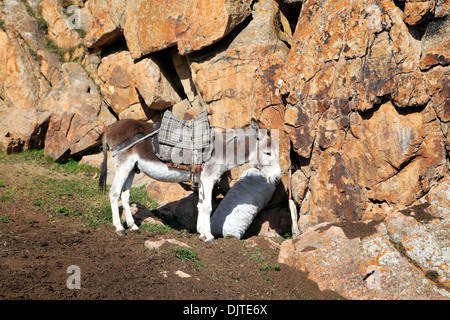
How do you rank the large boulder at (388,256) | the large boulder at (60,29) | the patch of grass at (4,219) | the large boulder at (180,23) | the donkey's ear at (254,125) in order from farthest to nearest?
the large boulder at (60,29) < the large boulder at (180,23) < the donkey's ear at (254,125) < the patch of grass at (4,219) < the large boulder at (388,256)

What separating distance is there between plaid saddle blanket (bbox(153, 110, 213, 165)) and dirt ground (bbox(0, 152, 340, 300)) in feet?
4.73

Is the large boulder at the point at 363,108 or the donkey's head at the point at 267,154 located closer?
the large boulder at the point at 363,108

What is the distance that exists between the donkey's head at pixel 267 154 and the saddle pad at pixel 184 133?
93 cm

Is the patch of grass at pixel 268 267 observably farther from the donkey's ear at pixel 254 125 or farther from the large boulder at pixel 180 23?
the large boulder at pixel 180 23

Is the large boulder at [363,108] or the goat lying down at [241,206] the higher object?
the large boulder at [363,108]

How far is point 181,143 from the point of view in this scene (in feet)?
22.2

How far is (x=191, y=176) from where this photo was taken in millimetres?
6977

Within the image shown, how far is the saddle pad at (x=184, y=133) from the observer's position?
6723 millimetres

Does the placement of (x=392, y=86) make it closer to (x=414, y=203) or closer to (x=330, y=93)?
(x=330, y=93)

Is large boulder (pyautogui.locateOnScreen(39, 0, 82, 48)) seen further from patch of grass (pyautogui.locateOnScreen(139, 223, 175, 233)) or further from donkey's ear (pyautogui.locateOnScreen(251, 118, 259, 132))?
patch of grass (pyautogui.locateOnScreen(139, 223, 175, 233))

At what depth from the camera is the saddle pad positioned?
22.1 feet

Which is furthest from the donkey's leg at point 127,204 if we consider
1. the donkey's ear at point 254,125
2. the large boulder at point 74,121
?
the large boulder at point 74,121

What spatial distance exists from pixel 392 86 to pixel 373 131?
0.70 m
